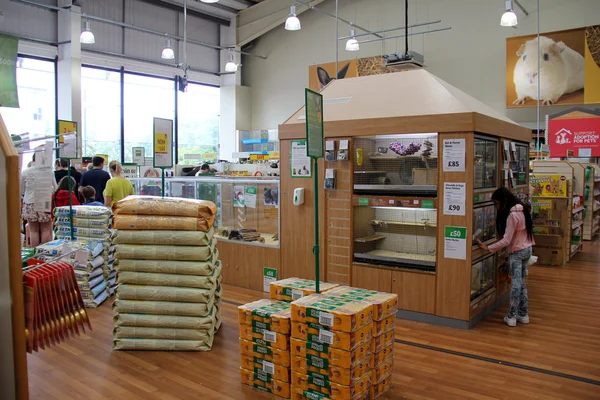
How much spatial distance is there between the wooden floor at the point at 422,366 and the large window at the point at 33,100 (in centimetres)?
1026

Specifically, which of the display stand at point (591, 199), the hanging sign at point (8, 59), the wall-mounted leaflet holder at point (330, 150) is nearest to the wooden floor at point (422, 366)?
the wall-mounted leaflet holder at point (330, 150)

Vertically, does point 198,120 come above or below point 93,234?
above

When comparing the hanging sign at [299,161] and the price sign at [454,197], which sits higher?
the hanging sign at [299,161]

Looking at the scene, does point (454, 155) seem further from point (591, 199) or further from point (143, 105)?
point (143, 105)

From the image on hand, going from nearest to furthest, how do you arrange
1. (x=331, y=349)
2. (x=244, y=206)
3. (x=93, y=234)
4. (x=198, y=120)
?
(x=331, y=349) → (x=93, y=234) → (x=244, y=206) → (x=198, y=120)

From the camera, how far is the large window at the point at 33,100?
13.4 metres

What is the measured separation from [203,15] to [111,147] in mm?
5623

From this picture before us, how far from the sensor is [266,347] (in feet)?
11.7

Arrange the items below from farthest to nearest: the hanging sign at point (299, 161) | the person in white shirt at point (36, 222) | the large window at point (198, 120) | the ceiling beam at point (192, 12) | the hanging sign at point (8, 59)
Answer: the large window at point (198, 120)
the ceiling beam at point (192, 12)
the hanging sign at point (8, 59)
the person in white shirt at point (36, 222)
the hanging sign at point (299, 161)

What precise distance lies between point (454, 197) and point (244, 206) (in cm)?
281

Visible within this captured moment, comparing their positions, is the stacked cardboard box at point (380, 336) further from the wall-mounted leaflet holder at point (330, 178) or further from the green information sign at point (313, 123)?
the wall-mounted leaflet holder at point (330, 178)

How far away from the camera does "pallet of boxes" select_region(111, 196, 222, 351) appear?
4.33m

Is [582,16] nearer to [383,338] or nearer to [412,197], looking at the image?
[412,197]

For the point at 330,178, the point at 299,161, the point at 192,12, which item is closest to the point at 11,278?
the point at 330,178
